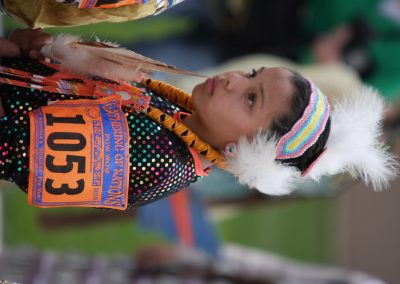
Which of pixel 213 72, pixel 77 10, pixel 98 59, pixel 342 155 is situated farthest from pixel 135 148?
pixel 213 72

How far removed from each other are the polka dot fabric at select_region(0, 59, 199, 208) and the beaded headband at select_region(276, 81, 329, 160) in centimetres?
23

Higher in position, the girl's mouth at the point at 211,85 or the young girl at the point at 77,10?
the young girl at the point at 77,10

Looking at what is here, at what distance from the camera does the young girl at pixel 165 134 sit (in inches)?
50.0

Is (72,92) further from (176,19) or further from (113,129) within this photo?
(176,19)

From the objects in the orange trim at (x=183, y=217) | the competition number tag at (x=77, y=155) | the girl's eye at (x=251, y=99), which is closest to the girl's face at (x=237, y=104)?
the girl's eye at (x=251, y=99)

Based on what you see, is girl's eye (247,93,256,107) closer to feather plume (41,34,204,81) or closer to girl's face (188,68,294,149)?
girl's face (188,68,294,149)

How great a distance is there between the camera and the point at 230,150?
1.45 metres

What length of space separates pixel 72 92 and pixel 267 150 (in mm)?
440

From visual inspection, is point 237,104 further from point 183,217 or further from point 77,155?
point 183,217

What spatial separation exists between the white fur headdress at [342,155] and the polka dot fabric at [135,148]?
141 mm

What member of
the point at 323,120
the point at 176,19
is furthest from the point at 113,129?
the point at 176,19

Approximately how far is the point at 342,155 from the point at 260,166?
0.74 ft

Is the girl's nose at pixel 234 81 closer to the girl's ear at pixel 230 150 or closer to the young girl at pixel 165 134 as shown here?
the young girl at pixel 165 134

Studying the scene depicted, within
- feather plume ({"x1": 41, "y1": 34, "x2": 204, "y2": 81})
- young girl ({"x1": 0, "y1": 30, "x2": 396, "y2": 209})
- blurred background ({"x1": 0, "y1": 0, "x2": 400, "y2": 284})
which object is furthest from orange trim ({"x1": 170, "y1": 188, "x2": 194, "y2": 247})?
feather plume ({"x1": 41, "y1": 34, "x2": 204, "y2": 81})
